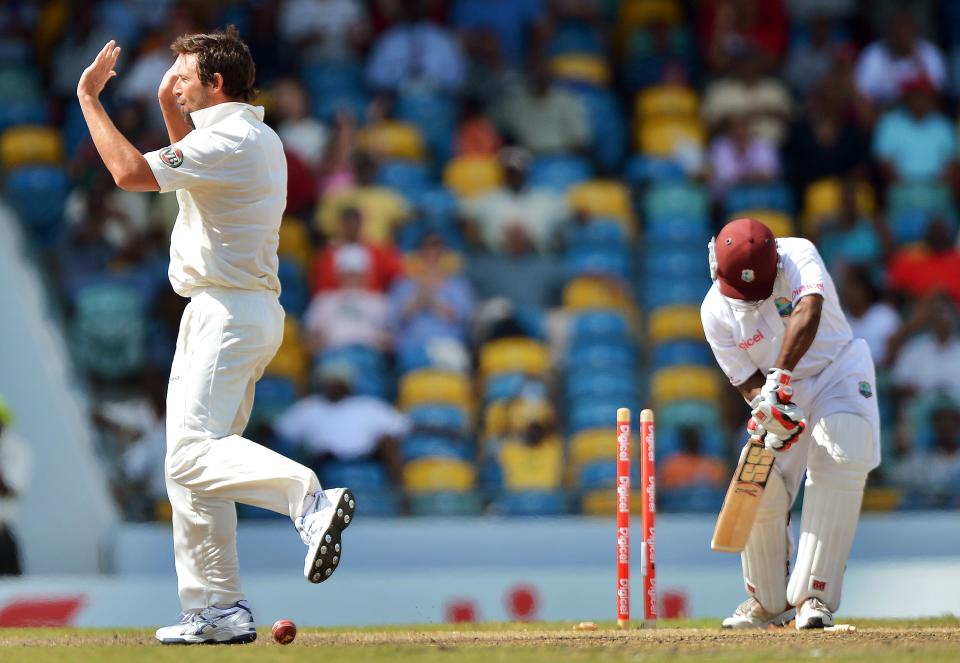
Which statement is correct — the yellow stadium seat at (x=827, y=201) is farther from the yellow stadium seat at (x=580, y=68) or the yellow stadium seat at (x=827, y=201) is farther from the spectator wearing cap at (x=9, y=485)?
the spectator wearing cap at (x=9, y=485)

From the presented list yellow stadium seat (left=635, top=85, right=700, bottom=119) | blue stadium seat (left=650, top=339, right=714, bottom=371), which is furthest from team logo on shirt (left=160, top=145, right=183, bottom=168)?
→ yellow stadium seat (left=635, top=85, right=700, bottom=119)

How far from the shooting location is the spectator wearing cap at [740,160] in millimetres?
13750

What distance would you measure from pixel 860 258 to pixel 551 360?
2.35 metres

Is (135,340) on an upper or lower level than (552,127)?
lower

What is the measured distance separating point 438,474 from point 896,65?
5.26 metres

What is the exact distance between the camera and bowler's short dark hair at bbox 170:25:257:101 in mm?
6707

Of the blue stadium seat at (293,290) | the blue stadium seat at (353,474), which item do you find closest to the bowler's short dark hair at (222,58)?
the blue stadium seat at (353,474)

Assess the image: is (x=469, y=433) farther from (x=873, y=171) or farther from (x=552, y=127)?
(x=873, y=171)

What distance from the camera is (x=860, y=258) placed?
42.9ft

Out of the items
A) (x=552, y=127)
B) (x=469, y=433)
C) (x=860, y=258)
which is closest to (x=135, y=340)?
(x=469, y=433)

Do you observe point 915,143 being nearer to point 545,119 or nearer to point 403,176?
point 545,119

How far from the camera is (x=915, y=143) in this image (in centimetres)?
1386

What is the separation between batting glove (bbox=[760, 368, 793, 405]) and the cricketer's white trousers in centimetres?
186

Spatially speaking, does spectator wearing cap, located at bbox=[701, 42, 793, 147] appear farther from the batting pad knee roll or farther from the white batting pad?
the white batting pad
